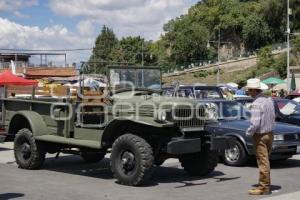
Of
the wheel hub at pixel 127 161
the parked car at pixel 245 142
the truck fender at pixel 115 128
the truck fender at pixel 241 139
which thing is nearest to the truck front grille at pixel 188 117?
the truck fender at pixel 115 128

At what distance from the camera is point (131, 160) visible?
34.6ft

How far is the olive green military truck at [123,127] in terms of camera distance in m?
10.5

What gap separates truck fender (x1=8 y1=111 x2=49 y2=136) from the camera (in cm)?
1241

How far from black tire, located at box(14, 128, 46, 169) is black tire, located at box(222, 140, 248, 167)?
405 centimetres

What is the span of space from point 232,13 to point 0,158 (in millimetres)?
99497

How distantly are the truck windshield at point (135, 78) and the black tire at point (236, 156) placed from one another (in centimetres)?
227

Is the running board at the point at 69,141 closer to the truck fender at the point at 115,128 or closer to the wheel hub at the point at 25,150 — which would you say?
the truck fender at the point at 115,128

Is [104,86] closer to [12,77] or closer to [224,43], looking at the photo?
[12,77]

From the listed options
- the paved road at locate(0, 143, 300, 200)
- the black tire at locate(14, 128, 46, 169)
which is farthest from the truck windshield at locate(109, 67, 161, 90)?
the black tire at locate(14, 128, 46, 169)

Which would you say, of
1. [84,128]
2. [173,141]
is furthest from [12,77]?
[173,141]

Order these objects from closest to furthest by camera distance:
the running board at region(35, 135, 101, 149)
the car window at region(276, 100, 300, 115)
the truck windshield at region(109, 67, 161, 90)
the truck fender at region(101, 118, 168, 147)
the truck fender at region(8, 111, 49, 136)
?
the truck fender at region(101, 118, 168, 147) → the running board at region(35, 135, 101, 149) → the truck windshield at region(109, 67, 161, 90) → the truck fender at region(8, 111, 49, 136) → the car window at region(276, 100, 300, 115)

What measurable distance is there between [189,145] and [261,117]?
4.92 ft

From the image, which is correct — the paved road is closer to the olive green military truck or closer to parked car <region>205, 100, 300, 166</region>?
parked car <region>205, 100, 300, 166</region>

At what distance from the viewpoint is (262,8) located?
99.9 metres
